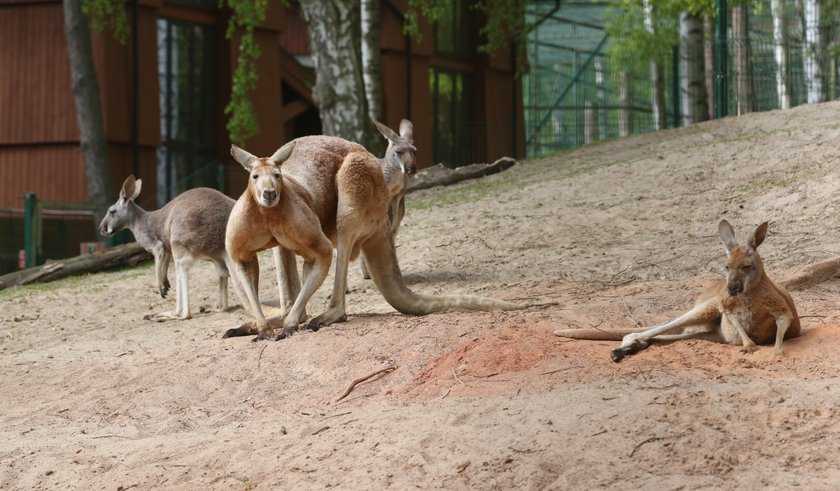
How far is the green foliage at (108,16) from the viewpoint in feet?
56.7

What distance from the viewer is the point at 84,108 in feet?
57.7

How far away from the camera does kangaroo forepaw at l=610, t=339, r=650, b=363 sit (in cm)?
669

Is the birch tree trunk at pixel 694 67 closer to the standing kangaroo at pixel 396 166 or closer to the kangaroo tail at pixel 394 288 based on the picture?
the standing kangaroo at pixel 396 166

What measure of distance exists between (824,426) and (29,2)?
16.8 metres

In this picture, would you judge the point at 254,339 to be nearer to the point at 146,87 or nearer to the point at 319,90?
the point at 319,90

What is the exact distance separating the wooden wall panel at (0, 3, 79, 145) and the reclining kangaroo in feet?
46.7

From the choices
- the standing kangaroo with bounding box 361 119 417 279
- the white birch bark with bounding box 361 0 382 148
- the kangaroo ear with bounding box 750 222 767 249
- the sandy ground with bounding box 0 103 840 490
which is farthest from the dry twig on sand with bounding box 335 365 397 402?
the white birch bark with bounding box 361 0 382 148

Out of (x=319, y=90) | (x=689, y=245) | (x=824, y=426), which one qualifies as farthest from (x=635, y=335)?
(x=319, y=90)

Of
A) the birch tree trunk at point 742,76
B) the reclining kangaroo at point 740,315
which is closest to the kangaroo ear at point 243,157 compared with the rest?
the reclining kangaroo at point 740,315

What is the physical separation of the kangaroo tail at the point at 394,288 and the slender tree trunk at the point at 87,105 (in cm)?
890

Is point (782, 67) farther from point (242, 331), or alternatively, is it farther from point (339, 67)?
point (242, 331)

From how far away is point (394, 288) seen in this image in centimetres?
925

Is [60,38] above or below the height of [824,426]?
above

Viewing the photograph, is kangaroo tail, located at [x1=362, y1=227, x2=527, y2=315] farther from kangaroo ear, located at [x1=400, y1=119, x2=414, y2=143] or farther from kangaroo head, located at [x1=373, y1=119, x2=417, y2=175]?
kangaroo ear, located at [x1=400, y1=119, x2=414, y2=143]
